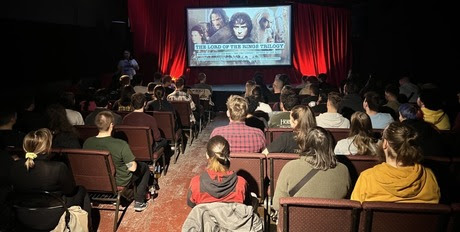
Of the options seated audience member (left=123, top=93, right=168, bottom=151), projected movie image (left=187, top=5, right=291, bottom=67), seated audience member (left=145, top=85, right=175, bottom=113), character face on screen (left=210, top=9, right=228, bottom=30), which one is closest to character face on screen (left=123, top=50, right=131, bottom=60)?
projected movie image (left=187, top=5, right=291, bottom=67)

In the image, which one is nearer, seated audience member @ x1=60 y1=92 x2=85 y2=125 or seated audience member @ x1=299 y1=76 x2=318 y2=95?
seated audience member @ x1=60 y1=92 x2=85 y2=125

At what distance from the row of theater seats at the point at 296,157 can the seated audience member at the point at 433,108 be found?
1645mm

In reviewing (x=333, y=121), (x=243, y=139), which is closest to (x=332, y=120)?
(x=333, y=121)

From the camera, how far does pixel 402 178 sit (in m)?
2.51

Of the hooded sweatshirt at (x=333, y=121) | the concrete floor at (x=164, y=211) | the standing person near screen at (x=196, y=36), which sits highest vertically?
the standing person near screen at (x=196, y=36)

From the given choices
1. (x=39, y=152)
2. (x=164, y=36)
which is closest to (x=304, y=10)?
(x=164, y=36)

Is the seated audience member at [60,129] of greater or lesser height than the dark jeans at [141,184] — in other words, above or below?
above

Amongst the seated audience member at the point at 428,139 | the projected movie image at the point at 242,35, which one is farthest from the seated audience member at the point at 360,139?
the projected movie image at the point at 242,35

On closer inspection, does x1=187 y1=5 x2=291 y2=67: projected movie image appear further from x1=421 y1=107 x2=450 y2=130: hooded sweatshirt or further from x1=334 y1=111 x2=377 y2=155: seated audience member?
x1=334 y1=111 x2=377 y2=155: seated audience member

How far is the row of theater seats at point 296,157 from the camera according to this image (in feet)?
10.6

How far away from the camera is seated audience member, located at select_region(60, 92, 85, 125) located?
5.07 meters

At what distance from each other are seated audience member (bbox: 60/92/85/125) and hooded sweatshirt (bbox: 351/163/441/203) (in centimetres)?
376

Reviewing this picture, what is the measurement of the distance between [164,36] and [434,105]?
8704 millimetres

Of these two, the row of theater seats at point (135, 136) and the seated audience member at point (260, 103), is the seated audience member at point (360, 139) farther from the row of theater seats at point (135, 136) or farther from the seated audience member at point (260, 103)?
the row of theater seats at point (135, 136)
